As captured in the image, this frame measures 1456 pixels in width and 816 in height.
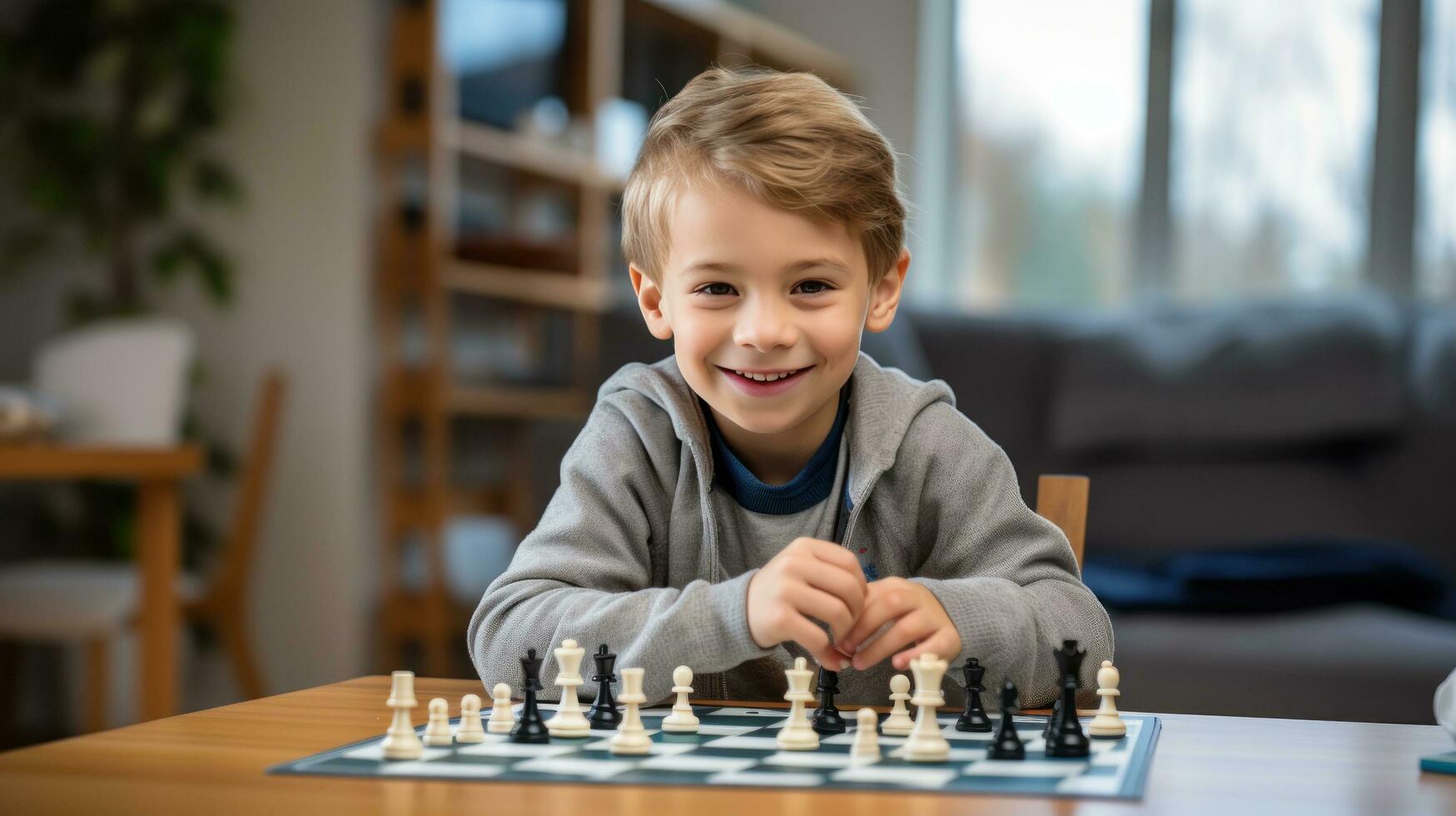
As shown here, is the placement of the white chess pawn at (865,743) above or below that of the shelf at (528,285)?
below

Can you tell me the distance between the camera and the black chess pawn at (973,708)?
0.90 metres

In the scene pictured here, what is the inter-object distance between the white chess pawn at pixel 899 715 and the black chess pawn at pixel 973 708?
1.3 inches

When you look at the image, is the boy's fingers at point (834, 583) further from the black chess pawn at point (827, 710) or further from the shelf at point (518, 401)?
the shelf at point (518, 401)

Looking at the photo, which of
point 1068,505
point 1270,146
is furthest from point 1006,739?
point 1270,146

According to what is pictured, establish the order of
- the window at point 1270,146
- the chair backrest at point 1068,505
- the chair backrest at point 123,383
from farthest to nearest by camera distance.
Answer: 1. the window at point 1270,146
2. the chair backrest at point 123,383
3. the chair backrest at point 1068,505

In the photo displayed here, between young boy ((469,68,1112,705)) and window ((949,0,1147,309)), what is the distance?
4091 millimetres

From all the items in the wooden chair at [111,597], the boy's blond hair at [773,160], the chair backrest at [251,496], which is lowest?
the wooden chair at [111,597]

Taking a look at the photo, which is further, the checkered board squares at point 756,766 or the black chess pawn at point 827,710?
Result: the black chess pawn at point 827,710

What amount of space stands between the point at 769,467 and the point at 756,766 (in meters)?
0.65

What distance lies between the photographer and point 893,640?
0.98m

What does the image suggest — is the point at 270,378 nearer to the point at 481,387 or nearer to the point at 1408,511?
the point at 481,387

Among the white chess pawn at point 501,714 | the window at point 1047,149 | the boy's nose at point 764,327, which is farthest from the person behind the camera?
the window at point 1047,149

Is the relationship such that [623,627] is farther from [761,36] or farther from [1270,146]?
[1270,146]

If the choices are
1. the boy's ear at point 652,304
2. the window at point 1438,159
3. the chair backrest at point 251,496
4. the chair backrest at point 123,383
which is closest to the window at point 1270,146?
the window at point 1438,159
